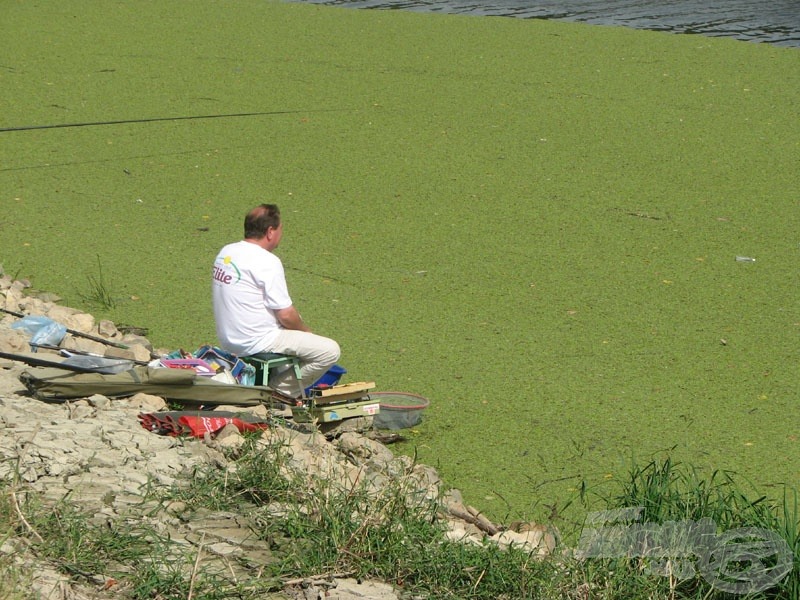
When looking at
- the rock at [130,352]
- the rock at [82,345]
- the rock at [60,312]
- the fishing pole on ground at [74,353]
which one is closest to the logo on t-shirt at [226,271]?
the fishing pole on ground at [74,353]

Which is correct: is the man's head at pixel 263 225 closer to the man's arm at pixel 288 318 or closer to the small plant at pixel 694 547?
the man's arm at pixel 288 318

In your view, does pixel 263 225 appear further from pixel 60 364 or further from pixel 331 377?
pixel 60 364

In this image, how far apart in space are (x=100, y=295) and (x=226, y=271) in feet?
4.01

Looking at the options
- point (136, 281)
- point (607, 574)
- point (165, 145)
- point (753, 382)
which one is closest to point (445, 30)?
point (165, 145)

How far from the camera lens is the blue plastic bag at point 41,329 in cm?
379

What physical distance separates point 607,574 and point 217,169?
3.93 m

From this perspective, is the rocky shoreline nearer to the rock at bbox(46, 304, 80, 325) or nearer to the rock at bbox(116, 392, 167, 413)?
the rock at bbox(116, 392, 167, 413)

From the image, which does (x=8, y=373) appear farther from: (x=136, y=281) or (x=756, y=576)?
(x=756, y=576)

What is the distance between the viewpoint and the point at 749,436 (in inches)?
141

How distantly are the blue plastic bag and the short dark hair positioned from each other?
755 mm

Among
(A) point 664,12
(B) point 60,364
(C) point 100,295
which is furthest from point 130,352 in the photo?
(A) point 664,12

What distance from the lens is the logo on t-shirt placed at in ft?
11.6

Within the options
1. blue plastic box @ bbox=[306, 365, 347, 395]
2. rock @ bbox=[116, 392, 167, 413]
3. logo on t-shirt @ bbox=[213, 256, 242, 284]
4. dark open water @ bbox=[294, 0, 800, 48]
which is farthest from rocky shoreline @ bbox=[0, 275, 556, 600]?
dark open water @ bbox=[294, 0, 800, 48]

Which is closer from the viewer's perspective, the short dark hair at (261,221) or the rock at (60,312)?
the short dark hair at (261,221)
